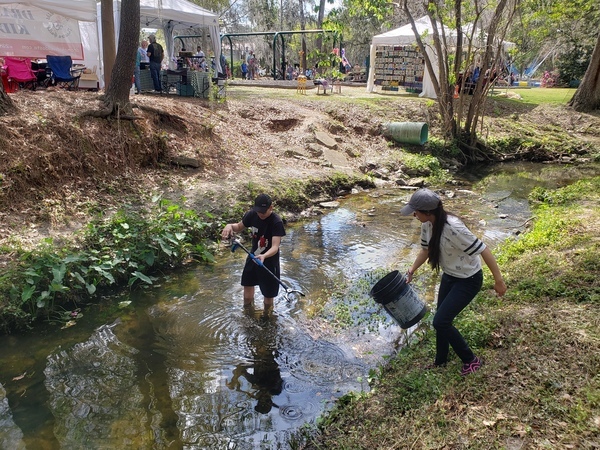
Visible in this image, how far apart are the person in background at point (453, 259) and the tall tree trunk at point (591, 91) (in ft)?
61.4

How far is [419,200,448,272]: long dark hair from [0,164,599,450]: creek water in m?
1.49

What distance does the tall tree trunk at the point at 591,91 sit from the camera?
18.8 m

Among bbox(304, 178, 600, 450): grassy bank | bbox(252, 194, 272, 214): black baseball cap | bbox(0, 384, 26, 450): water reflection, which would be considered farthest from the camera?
bbox(252, 194, 272, 214): black baseball cap

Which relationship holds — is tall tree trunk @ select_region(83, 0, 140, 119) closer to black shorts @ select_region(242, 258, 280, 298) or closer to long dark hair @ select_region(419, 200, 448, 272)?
black shorts @ select_region(242, 258, 280, 298)

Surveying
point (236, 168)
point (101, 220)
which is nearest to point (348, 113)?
point (236, 168)

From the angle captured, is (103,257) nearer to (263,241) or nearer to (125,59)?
(263,241)

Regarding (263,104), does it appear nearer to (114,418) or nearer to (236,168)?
(236,168)

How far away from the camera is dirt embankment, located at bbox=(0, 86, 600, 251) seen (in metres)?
7.55

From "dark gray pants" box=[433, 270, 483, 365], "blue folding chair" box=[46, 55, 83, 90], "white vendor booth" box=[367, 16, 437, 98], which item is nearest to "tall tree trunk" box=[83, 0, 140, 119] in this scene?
"blue folding chair" box=[46, 55, 83, 90]

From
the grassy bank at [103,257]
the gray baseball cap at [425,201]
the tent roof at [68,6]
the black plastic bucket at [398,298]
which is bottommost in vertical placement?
the grassy bank at [103,257]

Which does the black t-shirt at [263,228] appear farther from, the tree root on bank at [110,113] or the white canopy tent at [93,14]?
the white canopy tent at [93,14]

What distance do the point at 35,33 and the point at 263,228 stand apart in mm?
11667

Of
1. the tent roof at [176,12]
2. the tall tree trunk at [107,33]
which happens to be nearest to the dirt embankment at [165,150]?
the tall tree trunk at [107,33]

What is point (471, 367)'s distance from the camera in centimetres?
388
